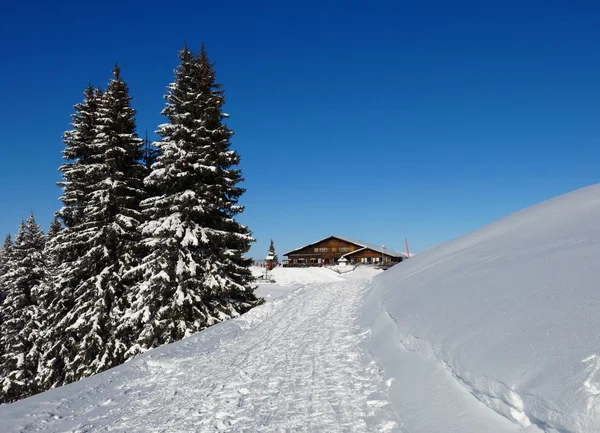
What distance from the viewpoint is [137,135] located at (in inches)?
Result: 773

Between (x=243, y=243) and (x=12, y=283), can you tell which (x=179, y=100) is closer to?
(x=243, y=243)

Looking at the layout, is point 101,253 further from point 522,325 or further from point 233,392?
point 522,325

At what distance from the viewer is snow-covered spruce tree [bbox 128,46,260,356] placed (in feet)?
51.3

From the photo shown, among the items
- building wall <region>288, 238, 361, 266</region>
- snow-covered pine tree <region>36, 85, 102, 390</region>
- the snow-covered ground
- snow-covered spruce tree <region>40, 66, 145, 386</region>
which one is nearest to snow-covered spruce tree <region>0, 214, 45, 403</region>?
snow-covered pine tree <region>36, 85, 102, 390</region>

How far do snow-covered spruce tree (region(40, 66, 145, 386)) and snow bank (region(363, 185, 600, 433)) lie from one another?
11.5m

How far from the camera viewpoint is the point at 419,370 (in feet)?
21.8

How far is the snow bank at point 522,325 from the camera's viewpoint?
13.1ft

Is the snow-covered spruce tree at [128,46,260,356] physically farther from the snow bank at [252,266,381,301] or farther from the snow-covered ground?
the snow bank at [252,266,381,301]

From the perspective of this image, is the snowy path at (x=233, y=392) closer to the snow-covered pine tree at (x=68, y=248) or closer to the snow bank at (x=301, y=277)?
the snow-covered pine tree at (x=68, y=248)

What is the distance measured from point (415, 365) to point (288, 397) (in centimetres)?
222

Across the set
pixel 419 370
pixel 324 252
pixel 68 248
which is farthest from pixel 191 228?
pixel 324 252

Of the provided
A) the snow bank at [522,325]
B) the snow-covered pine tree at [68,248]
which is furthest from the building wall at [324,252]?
the snow bank at [522,325]

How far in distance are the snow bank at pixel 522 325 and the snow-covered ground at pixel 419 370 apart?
21mm

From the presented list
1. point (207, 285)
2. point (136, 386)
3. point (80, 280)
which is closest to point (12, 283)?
point (80, 280)
